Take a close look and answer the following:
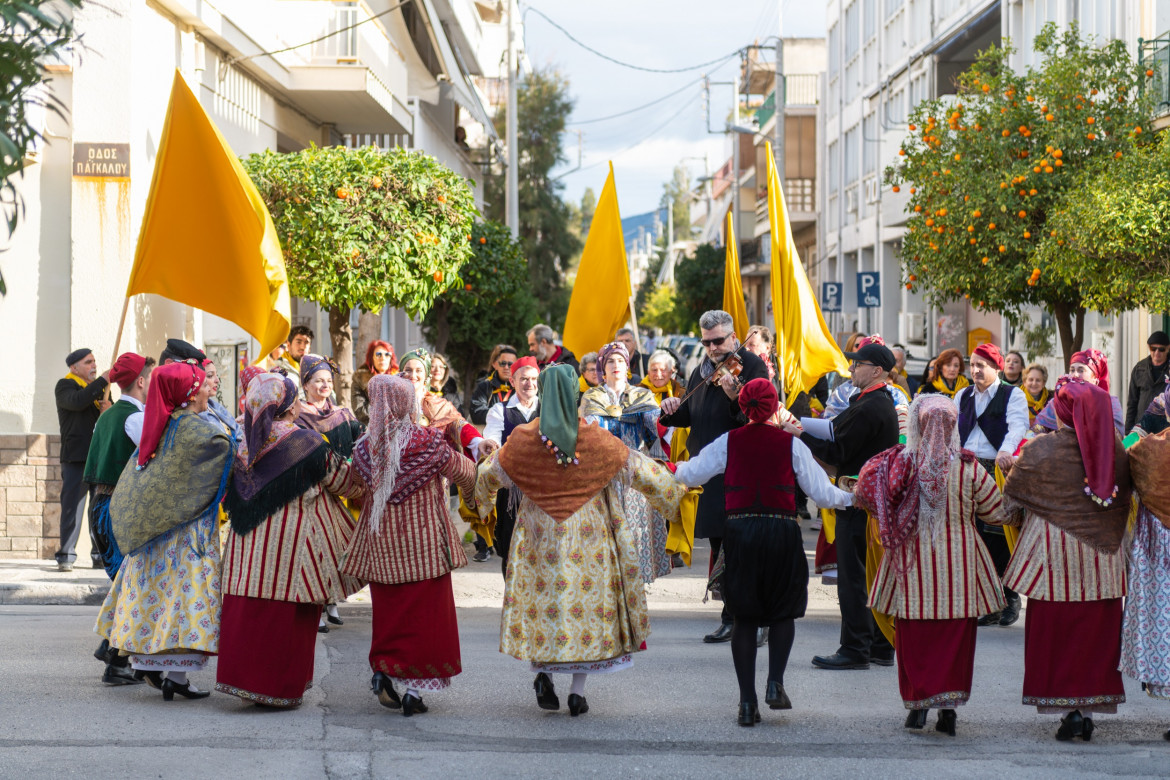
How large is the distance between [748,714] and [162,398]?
136 inches

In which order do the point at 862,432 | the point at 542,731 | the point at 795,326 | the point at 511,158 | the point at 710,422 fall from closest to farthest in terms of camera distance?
the point at 542,731
the point at 862,432
the point at 710,422
the point at 795,326
the point at 511,158

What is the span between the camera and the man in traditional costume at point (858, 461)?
25.6ft

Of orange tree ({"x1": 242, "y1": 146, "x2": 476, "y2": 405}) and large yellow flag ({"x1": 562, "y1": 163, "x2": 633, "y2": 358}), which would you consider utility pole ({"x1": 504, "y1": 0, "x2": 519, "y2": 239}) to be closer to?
orange tree ({"x1": 242, "y1": 146, "x2": 476, "y2": 405})

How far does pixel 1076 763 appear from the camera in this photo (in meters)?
5.99

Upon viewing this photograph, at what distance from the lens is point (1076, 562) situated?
629 cm

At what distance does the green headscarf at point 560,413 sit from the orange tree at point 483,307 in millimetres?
13826

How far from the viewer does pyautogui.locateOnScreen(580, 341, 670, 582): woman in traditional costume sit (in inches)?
341

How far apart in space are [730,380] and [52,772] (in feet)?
14.6

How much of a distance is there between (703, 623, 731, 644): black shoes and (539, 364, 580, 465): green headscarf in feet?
8.66

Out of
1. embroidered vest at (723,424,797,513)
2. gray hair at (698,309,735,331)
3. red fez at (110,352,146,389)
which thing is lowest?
embroidered vest at (723,424,797,513)

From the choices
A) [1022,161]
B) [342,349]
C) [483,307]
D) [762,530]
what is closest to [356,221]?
[342,349]

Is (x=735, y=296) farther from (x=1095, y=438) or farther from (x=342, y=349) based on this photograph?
(x=1095, y=438)

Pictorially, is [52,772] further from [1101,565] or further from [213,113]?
[213,113]

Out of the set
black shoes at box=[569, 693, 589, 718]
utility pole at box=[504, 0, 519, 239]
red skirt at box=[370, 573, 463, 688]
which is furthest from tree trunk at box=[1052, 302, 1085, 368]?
utility pole at box=[504, 0, 519, 239]
